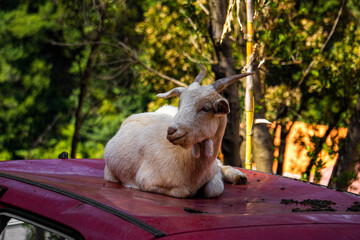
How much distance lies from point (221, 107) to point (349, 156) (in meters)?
3.91

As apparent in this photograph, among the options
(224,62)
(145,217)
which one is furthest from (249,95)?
(145,217)

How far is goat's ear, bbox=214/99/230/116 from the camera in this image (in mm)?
2902

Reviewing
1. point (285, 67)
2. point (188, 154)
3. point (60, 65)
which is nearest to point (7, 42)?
point (60, 65)

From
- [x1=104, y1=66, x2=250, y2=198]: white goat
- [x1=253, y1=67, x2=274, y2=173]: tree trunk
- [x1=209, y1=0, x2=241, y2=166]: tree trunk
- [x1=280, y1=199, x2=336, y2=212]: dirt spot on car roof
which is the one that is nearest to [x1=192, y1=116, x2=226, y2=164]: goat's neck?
[x1=104, y1=66, x2=250, y2=198]: white goat

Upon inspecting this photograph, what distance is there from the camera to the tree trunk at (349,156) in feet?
19.6

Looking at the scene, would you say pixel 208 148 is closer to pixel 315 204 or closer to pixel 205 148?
pixel 205 148

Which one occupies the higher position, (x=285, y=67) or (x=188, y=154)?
(x=285, y=67)

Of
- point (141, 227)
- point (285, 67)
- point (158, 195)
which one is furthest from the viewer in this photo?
point (285, 67)

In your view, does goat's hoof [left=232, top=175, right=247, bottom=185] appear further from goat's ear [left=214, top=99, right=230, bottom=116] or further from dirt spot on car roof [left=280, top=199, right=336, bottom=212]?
goat's ear [left=214, top=99, right=230, bottom=116]

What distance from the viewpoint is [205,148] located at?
9.84 ft

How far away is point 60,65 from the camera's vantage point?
21250 mm

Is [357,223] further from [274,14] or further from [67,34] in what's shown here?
[67,34]

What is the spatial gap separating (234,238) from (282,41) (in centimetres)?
572

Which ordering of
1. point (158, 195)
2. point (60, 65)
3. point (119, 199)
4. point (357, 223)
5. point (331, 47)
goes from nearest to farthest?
point (357, 223)
point (119, 199)
point (158, 195)
point (331, 47)
point (60, 65)
